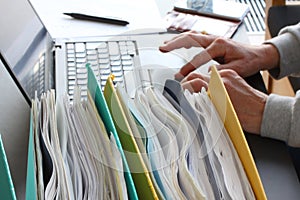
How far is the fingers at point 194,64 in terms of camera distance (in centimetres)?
94

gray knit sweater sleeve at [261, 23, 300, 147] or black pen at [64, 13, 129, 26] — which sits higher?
black pen at [64, 13, 129, 26]

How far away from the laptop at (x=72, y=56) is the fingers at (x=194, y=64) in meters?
0.02

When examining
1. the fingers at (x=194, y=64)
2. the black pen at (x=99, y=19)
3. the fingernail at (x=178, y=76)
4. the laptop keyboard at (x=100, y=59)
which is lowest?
the fingernail at (x=178, y=76)

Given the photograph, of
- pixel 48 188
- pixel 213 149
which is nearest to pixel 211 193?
pixel 213 149

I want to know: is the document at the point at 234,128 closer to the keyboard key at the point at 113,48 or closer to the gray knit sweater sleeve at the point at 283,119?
the gray knit sweater sleeve at the point at 283,119

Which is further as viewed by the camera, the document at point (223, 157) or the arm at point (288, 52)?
the arm at point (288, 52)

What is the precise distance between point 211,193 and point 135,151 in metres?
0.10

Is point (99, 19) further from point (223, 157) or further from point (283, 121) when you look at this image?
point (223, 157)

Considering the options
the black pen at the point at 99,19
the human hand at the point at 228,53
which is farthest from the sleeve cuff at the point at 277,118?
the black pen at the point at 99,19

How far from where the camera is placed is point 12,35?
952 millimetres

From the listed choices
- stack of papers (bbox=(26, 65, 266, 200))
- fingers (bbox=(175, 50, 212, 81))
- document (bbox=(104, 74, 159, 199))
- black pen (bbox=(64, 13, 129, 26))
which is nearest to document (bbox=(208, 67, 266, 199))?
stack of papers (bbox=(26, 65, 266, 200))

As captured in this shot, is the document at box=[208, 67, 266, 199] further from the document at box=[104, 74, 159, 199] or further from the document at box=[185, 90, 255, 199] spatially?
the document at box=[104, 74, 159, 199]

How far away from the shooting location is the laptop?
909 millimetres

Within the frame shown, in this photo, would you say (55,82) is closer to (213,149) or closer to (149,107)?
(149,107)
